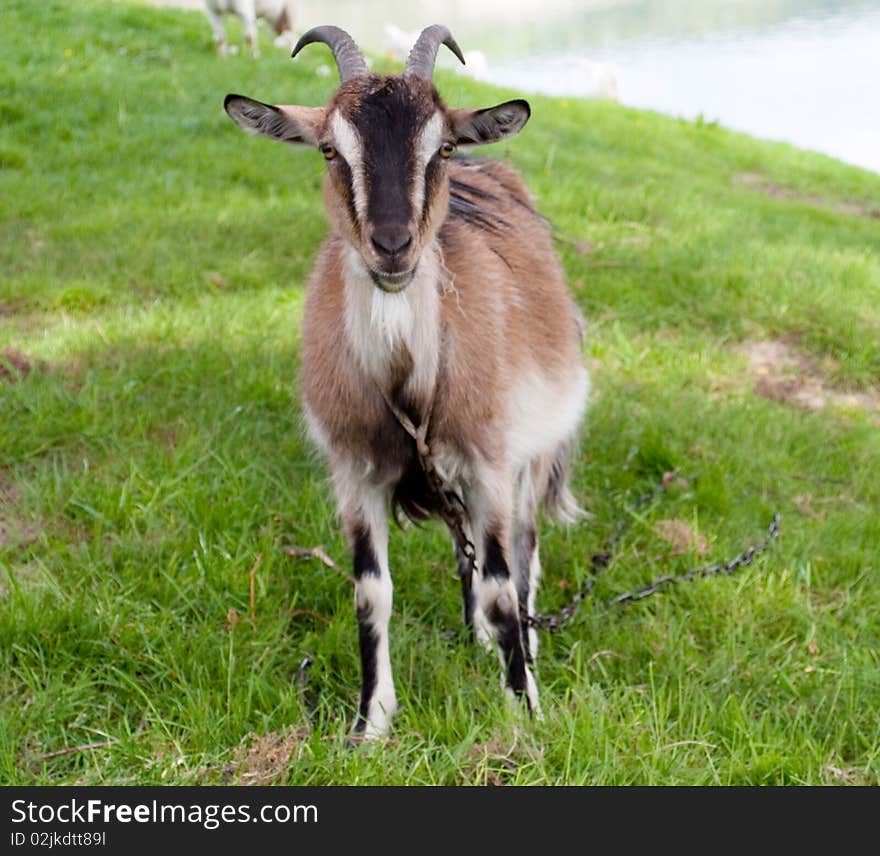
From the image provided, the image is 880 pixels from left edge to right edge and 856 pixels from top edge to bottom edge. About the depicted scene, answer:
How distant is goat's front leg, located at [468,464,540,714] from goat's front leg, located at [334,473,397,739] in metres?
0.30

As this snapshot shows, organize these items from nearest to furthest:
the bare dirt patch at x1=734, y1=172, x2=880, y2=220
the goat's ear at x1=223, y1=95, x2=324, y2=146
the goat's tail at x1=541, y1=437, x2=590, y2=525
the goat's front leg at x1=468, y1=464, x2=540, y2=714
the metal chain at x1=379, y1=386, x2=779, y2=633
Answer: the goat's ear at x1=223, y1=95, x2=324, y2=146
the metal chain at x1=379, y1=386, x2=779, y2=633
the goat's front leg at x1=468, y1=464, x2=540, y2=714
the goat's tail at x1=541, y1=437, x2=590, y2=525
the bare dirt patch at x1=734, y1=172, x2=880, y2=220

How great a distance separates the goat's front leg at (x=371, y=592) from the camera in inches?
122

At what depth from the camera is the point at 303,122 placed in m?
2.83

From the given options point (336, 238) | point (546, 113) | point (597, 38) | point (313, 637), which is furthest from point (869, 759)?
point (597, 38)

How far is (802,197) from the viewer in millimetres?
11930

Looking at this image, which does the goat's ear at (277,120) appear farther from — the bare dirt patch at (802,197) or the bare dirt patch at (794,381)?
the bare dirt patch at (802,197)

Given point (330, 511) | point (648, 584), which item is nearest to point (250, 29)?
point (330, 511)

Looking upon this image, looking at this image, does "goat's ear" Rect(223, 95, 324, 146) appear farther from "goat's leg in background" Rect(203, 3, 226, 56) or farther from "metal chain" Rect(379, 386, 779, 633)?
"goat's leg in background" Rect(203, 3, 226, 56)

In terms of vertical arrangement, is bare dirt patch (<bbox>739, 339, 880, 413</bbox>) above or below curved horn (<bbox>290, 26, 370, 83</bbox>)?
below

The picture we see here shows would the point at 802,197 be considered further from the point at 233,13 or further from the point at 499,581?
the point at 499,581

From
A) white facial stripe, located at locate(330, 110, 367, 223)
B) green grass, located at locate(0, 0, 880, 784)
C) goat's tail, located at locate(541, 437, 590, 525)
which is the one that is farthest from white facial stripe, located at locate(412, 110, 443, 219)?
goat's tail, located at locate(541, 437, 590, 525)

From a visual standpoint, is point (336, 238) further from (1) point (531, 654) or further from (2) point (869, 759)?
(2) point (869, 759)

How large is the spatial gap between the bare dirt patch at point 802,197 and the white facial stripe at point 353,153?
380 inches

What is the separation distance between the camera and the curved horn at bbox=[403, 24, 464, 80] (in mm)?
2912
